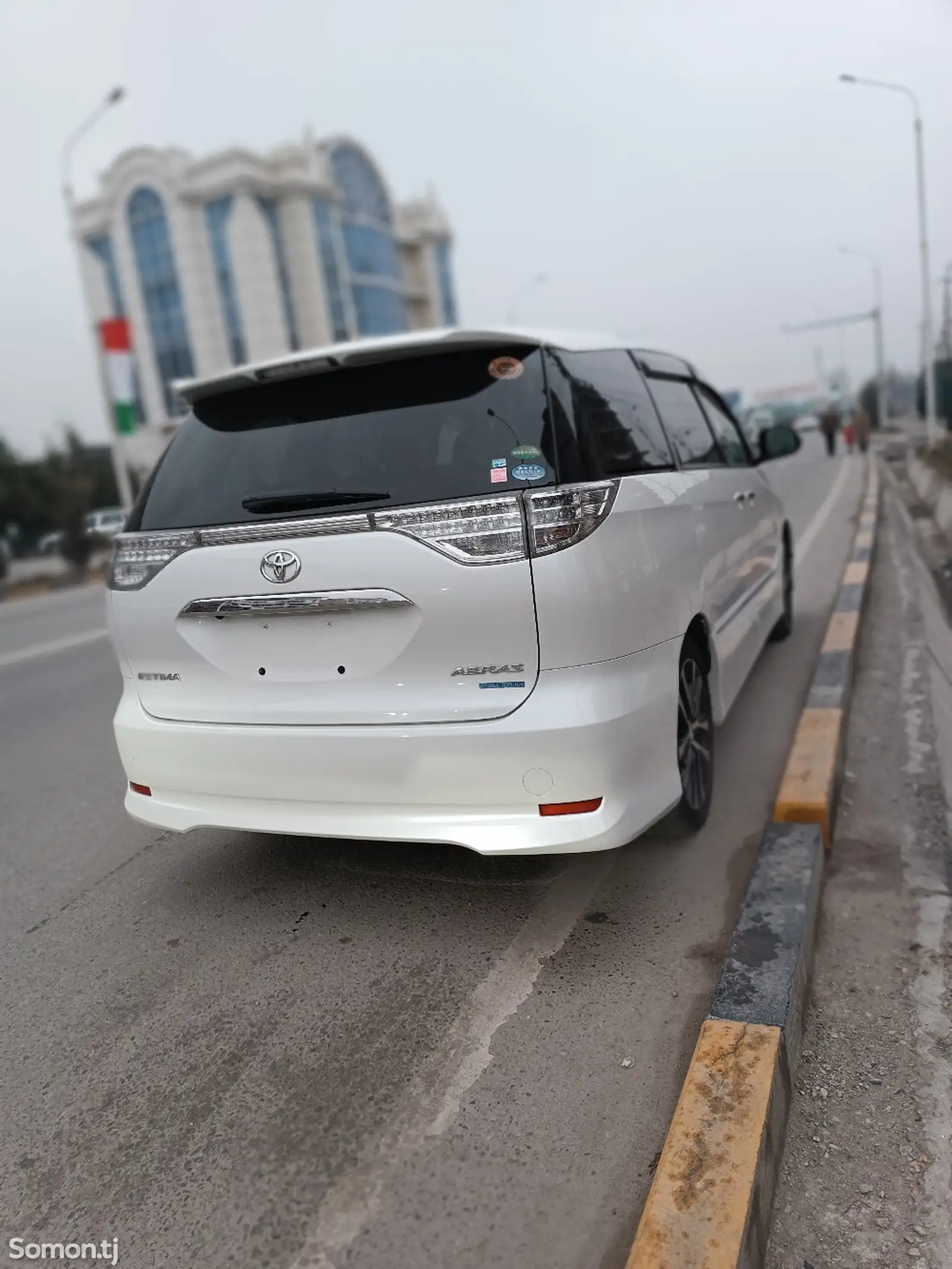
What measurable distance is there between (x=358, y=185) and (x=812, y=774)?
7334cm

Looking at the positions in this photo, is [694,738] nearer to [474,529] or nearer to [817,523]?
[474,529]

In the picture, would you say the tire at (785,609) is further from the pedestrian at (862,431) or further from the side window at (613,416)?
the pedestrian at (862,431)

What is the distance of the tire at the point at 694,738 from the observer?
3439 millimetres

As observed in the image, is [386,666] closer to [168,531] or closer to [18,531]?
[168,531]

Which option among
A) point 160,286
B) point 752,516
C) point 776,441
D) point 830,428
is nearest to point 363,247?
point 160,286

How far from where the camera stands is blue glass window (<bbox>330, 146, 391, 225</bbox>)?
67062 millimetres

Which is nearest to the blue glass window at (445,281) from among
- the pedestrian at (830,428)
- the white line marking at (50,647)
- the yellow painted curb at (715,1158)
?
the pedestrian at (830,428)

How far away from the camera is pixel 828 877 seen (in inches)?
133

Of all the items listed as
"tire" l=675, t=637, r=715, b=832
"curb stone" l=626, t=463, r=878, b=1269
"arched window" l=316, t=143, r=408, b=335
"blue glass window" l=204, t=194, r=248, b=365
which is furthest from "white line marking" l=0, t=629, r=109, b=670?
"arched window" l=316, t=143, r=408, b=335

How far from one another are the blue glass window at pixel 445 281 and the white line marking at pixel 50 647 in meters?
72.3

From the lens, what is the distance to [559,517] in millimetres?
2668

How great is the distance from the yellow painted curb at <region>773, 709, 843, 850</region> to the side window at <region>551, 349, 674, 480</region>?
1277mm

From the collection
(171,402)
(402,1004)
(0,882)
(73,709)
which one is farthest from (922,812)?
(171,402)

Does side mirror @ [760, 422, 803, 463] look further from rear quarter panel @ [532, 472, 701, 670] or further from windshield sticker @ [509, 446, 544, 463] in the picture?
windshield sticker @ [509, 446, 544, 463]
